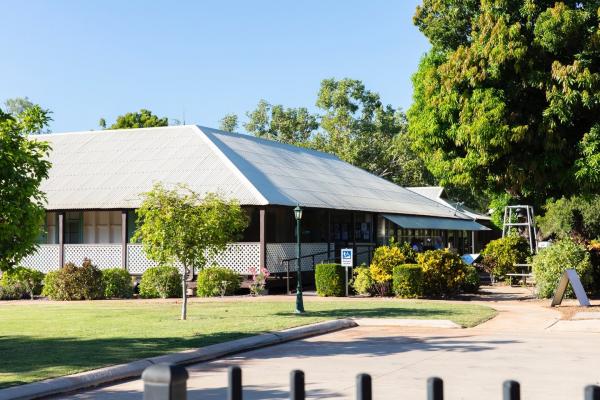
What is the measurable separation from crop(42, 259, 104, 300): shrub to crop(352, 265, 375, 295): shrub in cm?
896

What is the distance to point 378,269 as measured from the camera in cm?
2591

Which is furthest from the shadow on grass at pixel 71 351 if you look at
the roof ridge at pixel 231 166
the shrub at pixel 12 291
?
the shrub at pixel 12 291

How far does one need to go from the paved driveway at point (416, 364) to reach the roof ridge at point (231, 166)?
13053 mm

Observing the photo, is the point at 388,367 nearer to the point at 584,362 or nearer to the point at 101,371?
the point at 584,362

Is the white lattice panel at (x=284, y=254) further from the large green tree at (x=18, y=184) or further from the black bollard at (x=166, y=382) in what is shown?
the black bollard at (x=166, y=382)

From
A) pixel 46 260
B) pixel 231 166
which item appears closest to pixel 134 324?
pixel 231 166

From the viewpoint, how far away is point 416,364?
11781mm

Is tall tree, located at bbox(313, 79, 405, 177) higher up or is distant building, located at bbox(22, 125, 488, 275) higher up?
tall tree, located at bbox(313, 79, 405, 177)

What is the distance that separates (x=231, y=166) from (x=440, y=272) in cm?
1044

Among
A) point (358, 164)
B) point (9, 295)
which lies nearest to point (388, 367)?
point (9, 295)

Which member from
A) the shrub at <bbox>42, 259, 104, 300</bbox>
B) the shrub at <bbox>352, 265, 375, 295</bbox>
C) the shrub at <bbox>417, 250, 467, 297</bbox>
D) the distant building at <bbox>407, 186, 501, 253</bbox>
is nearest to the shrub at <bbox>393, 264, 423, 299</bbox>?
the shrub at <bbox>417, 250, 467, 297</bbox>

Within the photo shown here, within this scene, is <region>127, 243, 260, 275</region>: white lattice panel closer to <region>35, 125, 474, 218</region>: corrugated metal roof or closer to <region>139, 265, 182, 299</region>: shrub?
<region>139, 265, 182, 299</region>: shrub

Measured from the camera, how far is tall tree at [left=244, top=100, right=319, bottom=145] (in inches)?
3051

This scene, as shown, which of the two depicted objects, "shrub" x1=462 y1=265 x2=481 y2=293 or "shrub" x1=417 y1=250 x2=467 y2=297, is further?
"shrub" x1=462 y1=265 x2=481 y2=293
